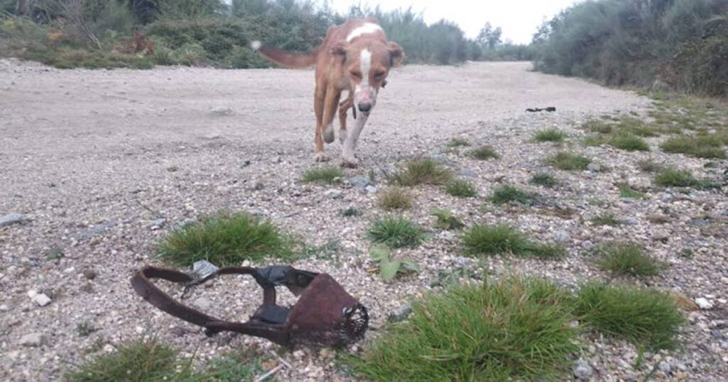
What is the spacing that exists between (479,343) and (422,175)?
8.64 ft

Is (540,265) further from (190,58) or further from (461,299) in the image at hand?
(190,58)

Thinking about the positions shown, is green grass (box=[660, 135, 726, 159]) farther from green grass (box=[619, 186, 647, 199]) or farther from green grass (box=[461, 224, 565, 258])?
green grass (box=[461, 224, 565, 258])

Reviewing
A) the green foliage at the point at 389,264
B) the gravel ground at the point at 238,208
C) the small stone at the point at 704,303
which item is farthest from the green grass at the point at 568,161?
the green foliage at the point at 389,264

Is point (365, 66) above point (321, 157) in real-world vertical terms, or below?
above

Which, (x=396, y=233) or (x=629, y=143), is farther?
(x=629, y=143)

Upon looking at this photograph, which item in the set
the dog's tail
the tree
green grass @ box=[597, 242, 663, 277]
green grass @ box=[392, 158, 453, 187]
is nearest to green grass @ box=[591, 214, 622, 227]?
green grass @ box=[597, 242, 663, 277]

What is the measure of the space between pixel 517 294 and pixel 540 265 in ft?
2.78

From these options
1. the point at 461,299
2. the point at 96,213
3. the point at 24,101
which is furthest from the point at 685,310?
the point at 24,101

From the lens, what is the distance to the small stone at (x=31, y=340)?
82.4 inches

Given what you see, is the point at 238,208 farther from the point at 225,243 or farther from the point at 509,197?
the point at 509,197

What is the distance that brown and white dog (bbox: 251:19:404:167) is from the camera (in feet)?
15.7

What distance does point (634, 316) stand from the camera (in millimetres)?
2264

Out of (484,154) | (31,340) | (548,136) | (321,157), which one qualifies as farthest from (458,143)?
(31,340)

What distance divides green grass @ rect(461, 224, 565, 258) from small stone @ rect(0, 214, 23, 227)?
2.74m
